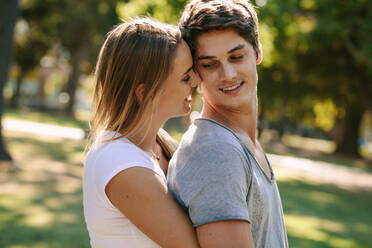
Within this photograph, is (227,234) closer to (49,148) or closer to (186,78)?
(186,78)

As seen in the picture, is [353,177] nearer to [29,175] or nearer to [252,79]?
[29,175]

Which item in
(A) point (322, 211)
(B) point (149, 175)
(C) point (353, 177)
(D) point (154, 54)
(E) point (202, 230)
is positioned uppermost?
(D) point (154, 54)

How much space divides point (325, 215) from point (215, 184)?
339 inches

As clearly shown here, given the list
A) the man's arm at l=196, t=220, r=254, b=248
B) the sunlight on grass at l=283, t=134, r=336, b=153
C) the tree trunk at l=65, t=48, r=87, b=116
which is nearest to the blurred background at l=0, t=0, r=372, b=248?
the man's arm at l=196, t=220, r=254, b=248

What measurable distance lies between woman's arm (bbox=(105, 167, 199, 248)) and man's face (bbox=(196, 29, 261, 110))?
0.66 meters

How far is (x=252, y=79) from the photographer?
2.27 meters

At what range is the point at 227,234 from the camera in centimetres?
159

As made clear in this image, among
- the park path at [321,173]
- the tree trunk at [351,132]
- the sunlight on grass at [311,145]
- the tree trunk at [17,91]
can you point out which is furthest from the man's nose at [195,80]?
the tree trunk at [17,91]

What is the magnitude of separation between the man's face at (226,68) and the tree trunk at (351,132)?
25.9 metres

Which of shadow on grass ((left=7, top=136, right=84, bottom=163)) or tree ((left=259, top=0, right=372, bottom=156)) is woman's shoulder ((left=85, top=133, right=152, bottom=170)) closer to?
tree ((left=259, top=0, right=372, bottom=156))

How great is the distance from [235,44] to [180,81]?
0.34 metres

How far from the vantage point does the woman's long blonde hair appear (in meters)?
2.04

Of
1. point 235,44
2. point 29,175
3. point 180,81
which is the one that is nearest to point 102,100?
point 180,81

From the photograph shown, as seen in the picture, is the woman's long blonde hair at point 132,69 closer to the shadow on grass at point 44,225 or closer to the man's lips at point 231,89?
the man's lips at point 231,89
